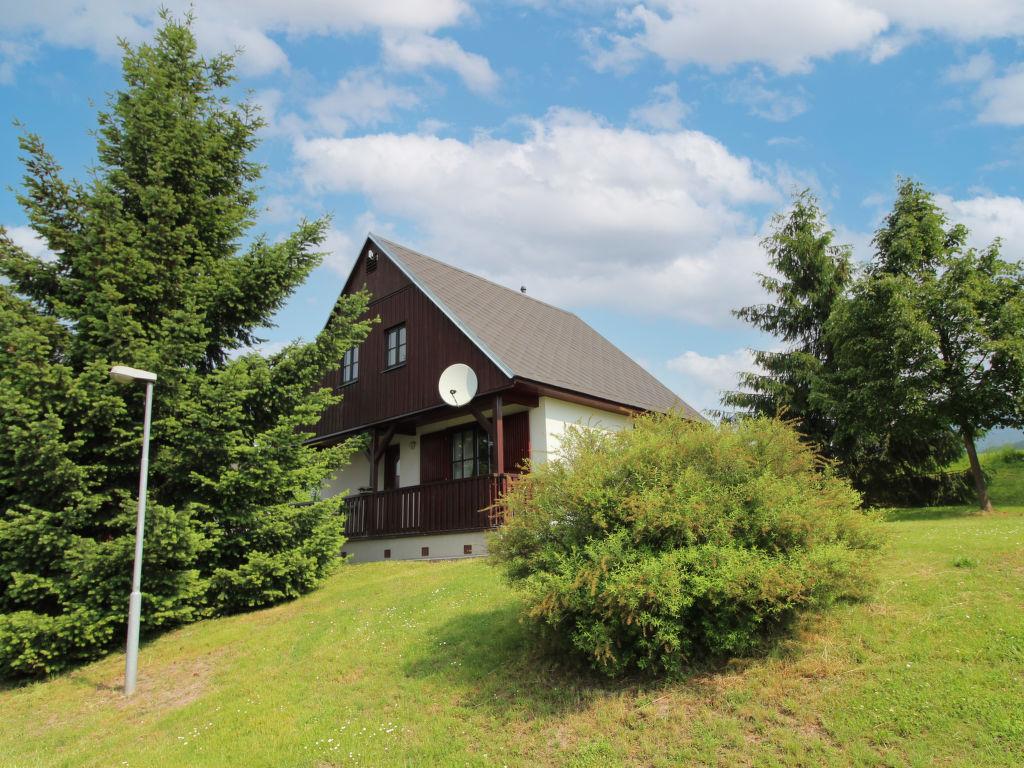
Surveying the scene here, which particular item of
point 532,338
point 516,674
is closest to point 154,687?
point 516,674

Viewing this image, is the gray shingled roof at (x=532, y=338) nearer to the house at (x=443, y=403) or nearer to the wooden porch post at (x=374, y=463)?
the house at (x=443, y=403)

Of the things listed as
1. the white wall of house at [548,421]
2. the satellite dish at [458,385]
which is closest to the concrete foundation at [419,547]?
the white wall of house at [548,421]

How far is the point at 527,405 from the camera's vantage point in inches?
602

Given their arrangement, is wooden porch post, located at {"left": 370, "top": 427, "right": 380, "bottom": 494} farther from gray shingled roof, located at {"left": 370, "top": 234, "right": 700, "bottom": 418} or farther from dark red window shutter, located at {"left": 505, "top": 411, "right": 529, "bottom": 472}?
gray shingled roof, located at {"left": 370, "top": 234, "right": 700, "bottom": 418}

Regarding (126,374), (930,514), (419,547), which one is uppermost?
(126,374)

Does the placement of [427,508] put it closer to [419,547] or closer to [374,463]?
[419,547]

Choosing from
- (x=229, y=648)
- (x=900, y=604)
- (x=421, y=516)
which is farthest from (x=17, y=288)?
(x=900, y=604)

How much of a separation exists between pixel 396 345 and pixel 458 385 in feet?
12.2

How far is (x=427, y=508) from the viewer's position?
15.6m

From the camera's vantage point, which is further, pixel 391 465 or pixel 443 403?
pixel 391 465

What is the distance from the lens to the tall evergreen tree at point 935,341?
15.4m

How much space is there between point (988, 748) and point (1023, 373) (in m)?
13.2

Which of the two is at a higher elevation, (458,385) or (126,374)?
(458,385)

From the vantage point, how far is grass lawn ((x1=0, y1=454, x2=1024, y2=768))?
5.07 m
